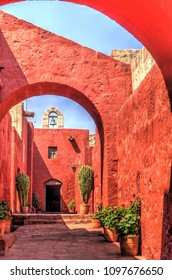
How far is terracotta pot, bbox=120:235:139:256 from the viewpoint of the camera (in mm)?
6184

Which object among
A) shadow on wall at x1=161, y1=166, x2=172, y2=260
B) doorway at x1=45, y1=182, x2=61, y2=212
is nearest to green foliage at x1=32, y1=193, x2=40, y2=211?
doorway at x1=45, y1=182, x2=61, y2=212

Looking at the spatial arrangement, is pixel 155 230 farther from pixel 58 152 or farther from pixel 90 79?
pixel 58 152

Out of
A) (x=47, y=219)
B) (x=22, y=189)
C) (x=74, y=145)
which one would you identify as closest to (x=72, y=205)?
(x=74, y=145)

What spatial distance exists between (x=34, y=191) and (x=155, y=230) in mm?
20224

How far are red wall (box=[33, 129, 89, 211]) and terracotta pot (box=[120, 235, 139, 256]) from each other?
18373mm

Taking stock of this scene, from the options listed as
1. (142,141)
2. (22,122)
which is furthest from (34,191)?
(142,141)

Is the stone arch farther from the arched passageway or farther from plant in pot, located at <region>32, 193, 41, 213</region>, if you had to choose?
the arched passageway

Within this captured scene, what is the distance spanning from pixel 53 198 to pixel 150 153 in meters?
23.3

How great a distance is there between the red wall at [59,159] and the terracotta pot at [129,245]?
18.4 m

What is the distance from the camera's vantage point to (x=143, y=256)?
240 inches

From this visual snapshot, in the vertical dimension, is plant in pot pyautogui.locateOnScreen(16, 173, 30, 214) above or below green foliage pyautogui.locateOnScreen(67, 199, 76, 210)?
above

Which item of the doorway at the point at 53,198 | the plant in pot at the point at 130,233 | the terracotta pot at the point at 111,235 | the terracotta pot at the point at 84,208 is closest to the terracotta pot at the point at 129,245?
the plant in pot at the point at 130,233

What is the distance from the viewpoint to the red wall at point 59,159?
25.0 m

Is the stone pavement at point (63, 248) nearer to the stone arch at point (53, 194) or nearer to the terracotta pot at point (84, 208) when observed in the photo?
the terracotta pot at point (84, 208)
